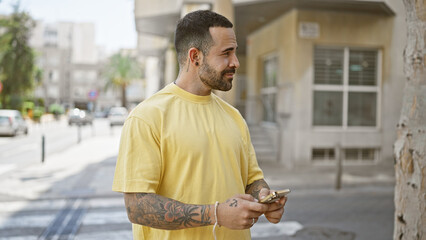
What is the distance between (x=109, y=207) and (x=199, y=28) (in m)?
6.27

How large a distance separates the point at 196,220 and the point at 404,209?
1997mm

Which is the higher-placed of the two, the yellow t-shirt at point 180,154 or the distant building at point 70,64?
the distant building at point 70,64

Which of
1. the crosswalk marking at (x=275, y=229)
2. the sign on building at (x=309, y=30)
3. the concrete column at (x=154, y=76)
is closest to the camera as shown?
the crosswalk marking at (x=275, y=229)

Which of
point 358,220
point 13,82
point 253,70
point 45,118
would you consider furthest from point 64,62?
point 358,220

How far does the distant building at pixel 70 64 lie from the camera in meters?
84.8

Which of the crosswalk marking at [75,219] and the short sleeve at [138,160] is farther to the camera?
the crosswalk marking at [75,219]

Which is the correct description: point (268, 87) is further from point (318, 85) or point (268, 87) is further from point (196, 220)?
point (196, 220)

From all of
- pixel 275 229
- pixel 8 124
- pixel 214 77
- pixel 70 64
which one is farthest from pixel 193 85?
pixel 70 64

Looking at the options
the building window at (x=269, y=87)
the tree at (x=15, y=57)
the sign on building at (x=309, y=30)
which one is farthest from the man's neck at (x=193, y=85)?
the tree at (x=15, y=57)

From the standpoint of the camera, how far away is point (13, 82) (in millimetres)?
37781

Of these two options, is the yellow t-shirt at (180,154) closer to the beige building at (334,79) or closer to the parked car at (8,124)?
the beige building at (334,79)

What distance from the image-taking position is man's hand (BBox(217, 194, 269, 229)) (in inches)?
63.4

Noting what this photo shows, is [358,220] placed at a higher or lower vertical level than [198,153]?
lower

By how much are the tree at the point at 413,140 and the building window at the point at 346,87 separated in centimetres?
1021
